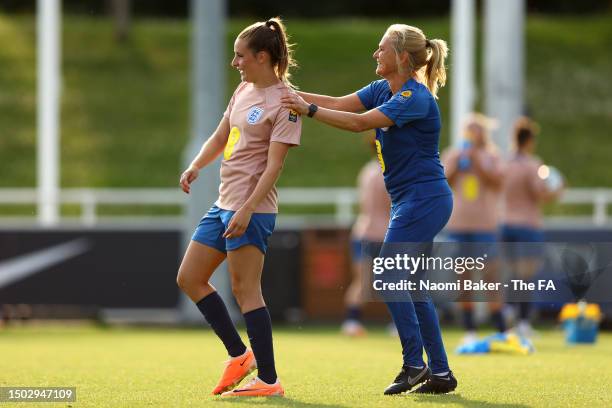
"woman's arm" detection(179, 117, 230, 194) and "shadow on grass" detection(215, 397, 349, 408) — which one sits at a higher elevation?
"woman's arm" detection(179, 117, 230, 194)

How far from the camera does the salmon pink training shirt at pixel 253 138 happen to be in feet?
21.5

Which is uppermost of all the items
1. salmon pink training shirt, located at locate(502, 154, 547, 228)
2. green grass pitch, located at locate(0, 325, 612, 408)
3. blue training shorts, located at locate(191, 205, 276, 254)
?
blue training shorts, located at locate(191, 205, 276, 254)

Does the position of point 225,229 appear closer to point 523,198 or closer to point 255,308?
point 255,308

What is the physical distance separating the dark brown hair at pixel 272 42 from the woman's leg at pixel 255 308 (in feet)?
3.05

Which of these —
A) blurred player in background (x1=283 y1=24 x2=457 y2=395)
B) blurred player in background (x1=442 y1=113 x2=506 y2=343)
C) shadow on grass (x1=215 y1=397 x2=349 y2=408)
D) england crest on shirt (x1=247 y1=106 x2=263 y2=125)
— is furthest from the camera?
blurred player in background (x1=442 y1=113 x2=506 y2=343)

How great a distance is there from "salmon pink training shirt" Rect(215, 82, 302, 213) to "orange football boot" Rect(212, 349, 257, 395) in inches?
31.4

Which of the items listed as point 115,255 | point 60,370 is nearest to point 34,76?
point 115,255

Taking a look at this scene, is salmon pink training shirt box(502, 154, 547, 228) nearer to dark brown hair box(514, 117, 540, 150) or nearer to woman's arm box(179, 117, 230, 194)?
dark brown hair box(514, 117, 540, 150)

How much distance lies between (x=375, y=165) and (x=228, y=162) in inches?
237

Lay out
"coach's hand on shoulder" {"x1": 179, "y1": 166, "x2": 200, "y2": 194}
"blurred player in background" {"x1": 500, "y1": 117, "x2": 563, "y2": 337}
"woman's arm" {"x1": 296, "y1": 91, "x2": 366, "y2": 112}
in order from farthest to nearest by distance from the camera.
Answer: "blurred player in background" {"x1": 500, "y1": 117, "x2": 563, "y2": 337} < "woman's arm" {"x1": 296, "y1": 91, "x2": 366, "y2": 112} < "coach's hand on shoulder" {"x1": 179, "y1": 166, "x2": 200, "y2": 194}

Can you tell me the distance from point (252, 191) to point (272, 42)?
76 centimetres

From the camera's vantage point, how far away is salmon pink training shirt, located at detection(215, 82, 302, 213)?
6551mm

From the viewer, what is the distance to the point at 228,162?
6715 millimetres

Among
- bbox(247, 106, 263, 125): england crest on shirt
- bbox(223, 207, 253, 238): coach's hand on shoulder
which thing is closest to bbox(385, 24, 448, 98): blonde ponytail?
bbox(247, 106, 263, 125): england crest on shirt
